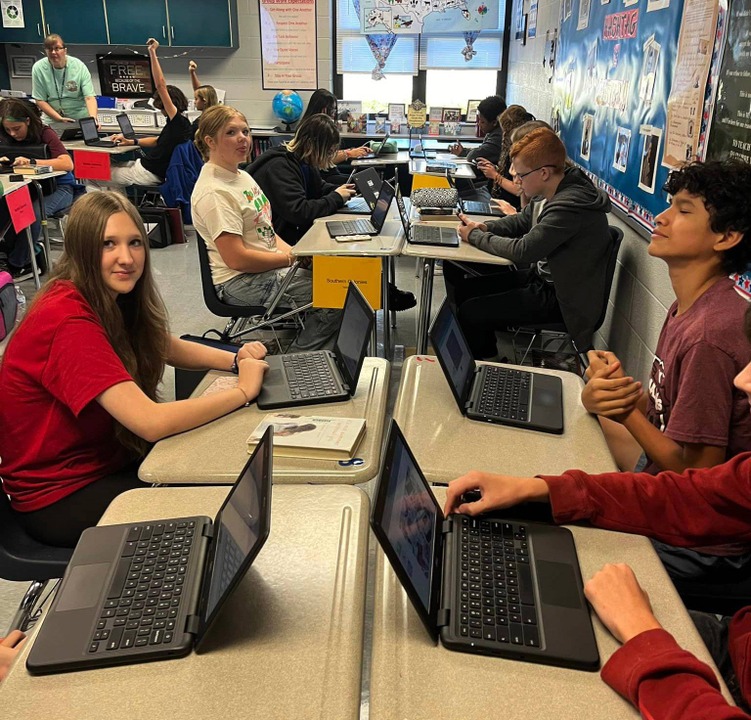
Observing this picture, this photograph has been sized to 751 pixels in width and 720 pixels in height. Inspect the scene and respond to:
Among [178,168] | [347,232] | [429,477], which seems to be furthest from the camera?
[178,168]

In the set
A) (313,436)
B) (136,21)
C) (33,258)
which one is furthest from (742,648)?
(136,21)

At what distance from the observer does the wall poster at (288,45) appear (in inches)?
289

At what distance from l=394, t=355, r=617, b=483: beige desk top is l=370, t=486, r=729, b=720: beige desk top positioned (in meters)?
0.42

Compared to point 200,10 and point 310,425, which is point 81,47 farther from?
point 310,425

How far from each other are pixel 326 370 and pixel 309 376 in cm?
6

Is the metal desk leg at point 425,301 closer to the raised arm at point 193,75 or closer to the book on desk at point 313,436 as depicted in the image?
the book on desk at point 313,436

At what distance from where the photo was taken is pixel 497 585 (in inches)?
42.9

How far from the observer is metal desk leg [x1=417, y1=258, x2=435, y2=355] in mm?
3355

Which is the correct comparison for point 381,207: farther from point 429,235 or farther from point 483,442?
point 483,442

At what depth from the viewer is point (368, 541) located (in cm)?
124

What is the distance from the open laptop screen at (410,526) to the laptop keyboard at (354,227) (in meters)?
2.46

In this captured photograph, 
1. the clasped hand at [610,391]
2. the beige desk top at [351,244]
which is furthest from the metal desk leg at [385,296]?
the clasped hand at [610,391]

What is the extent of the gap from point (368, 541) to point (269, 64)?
729 cm

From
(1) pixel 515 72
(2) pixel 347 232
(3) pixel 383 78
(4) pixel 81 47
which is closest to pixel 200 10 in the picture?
(4) pixel 81 47
